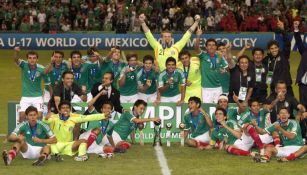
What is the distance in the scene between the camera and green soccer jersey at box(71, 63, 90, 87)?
663 inches

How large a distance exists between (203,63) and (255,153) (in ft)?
10.6

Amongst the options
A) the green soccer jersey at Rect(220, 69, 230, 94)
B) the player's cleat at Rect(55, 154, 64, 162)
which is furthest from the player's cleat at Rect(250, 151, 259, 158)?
the player's cleat at Rect(55, 154, 64, 162)

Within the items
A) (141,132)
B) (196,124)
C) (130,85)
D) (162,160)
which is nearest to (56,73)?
(130,85)

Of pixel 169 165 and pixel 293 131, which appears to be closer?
pixel 169 165

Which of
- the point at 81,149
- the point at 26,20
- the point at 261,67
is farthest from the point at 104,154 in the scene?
the point at 26,20

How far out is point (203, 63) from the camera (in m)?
17.2

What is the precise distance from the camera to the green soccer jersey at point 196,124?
16.0 m

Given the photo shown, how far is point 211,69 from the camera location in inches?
673

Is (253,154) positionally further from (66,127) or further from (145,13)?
(145,13)

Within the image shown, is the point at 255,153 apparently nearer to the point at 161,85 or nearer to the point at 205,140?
the point at 205,140

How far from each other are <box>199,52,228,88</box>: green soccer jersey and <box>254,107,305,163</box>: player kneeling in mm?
2596

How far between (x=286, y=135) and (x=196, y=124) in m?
2.13

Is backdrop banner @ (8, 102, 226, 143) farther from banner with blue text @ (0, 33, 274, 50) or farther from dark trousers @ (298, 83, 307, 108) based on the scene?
banner with blue text @ (0, 33, 274, 50)

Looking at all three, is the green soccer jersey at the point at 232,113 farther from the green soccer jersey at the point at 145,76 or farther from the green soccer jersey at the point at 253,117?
the green soccer jersey at the point at 145,76
